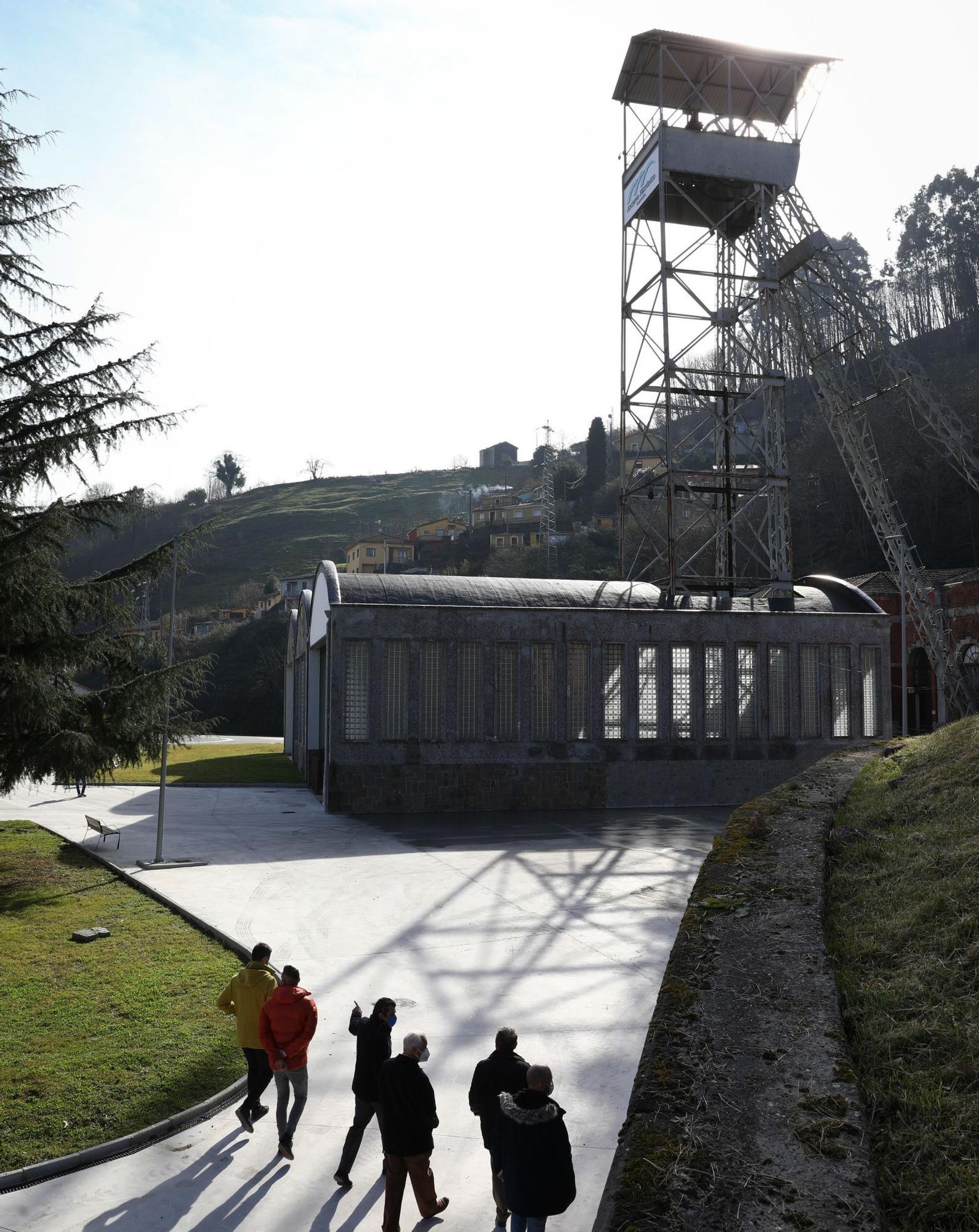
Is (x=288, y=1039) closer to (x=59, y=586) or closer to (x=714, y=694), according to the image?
(x=59, y=586)

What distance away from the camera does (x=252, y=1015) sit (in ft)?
27.4

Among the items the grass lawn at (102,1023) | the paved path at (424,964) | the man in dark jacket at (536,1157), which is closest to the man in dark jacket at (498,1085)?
the paved path at (424,964)

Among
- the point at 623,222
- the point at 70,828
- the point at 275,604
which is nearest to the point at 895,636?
the point at 623,222

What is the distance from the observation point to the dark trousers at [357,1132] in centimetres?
720

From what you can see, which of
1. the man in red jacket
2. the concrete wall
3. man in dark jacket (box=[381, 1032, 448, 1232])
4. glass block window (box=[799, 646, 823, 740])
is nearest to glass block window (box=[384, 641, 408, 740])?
the concrete wall

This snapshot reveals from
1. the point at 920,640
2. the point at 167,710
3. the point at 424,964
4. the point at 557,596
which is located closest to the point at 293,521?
the point at 920,640

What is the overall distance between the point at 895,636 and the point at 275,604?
6915 centimetres

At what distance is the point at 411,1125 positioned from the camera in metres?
6.55

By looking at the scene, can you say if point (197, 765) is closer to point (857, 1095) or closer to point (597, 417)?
point (857, 1095)

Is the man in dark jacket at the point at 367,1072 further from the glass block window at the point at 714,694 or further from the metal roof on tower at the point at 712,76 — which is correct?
the metal roof on tower at the point at 712,76

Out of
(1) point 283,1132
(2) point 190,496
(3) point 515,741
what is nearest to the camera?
(1) point 283,1132

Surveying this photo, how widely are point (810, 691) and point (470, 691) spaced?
1038cm

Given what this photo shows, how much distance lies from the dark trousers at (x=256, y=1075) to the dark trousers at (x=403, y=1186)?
1.94 meters

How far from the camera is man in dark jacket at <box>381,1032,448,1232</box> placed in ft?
21.4
